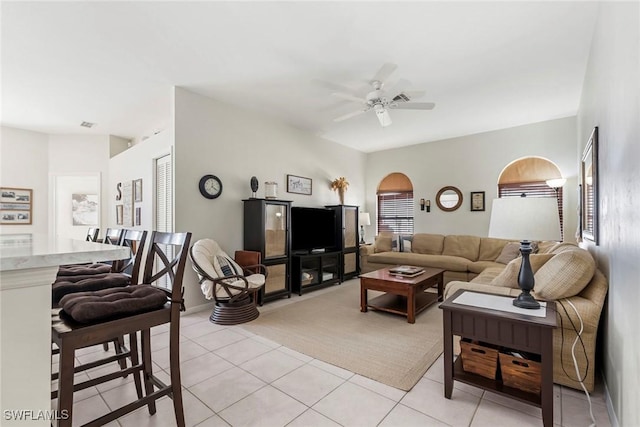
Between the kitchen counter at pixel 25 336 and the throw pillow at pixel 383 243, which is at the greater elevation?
the kitchen counter at pixel 25 336

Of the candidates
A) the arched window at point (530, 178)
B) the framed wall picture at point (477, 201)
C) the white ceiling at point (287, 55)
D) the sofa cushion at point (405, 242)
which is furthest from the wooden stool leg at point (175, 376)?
the framed wall picture at point (477, 201)

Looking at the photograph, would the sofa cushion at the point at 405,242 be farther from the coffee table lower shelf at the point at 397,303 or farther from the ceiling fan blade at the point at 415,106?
the ceiling fan blade at the point at 415,106

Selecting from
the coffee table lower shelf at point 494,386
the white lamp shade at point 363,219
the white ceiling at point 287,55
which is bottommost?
the coffee table lower shelf at point 494,386

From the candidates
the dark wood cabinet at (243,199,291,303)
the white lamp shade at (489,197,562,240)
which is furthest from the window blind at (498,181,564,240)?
the dark wood cabinet at (243,199,291,303)

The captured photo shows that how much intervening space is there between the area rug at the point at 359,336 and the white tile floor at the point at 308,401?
12 centimetres

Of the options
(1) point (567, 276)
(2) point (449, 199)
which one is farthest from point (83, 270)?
(2) point (449, 199)

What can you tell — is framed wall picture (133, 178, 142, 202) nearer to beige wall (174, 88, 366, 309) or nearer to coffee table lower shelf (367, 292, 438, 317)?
beige wall (174, 88, 366, 309)

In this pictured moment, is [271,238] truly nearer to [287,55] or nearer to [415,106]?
[287,55]

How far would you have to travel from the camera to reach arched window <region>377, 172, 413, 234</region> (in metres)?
6.66

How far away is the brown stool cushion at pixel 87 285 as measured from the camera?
1881 mm

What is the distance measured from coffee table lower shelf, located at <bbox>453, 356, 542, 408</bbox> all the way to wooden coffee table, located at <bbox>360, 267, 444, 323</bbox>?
1307 mm

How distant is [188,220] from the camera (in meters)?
3.79

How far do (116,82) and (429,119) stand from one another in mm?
4451

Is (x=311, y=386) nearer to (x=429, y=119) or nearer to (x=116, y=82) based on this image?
(x=116, y=82)
